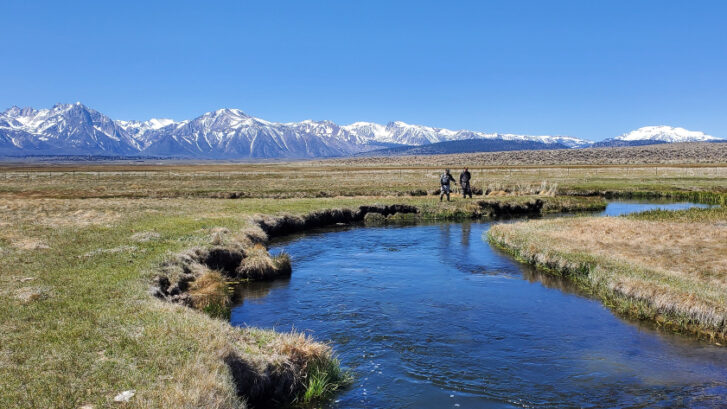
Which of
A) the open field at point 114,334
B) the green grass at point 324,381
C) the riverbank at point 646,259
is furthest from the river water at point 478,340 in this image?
the open field at point 114,334

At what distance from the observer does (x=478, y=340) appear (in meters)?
14.0

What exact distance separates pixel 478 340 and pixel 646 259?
10.2 meters

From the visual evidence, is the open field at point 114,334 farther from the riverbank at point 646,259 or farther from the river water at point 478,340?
the riverbank at point 646,259

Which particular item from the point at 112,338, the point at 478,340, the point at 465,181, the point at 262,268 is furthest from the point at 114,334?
the point at 465,181

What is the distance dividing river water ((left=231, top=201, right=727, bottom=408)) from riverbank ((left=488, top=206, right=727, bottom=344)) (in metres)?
0.81

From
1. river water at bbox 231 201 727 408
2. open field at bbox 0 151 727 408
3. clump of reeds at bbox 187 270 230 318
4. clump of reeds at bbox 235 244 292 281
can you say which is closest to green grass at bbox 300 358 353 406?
open field at bbox 0 151 727 408

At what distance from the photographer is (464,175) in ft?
155

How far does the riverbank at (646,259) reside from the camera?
1472 centimetres

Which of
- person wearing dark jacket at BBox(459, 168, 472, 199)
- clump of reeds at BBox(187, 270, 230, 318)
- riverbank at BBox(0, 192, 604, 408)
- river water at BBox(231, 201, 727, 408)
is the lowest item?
river water at BBox(231, 201, 727, 408)

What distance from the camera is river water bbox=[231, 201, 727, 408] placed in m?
10.8

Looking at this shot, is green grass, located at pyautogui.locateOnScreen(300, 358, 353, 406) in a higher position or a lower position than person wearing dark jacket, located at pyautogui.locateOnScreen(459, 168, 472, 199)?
lower

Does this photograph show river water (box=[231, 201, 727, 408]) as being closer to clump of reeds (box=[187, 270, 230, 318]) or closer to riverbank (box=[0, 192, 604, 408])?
clump of reeds (box=[187, 270, 230, 318])

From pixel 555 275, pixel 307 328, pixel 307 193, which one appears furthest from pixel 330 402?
pixel 307 193

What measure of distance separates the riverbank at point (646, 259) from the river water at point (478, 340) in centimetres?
81
